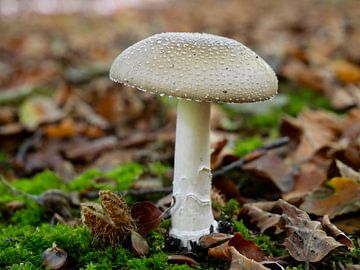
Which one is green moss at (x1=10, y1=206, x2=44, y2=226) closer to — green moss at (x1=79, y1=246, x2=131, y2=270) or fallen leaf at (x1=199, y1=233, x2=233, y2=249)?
green moss at (x1=79, y1=246, x2=131, y2=270)

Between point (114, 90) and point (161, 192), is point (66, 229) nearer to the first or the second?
point (161, 192)

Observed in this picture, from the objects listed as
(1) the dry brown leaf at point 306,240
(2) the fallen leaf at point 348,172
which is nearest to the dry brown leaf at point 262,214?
(1) the dry brown leaf at point 306,240

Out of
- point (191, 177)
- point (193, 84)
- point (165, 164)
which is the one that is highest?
point (193, 84)

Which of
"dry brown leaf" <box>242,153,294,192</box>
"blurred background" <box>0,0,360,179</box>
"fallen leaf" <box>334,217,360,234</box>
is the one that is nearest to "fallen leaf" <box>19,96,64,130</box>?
"blurred background" <box>0,0,360,179</box>

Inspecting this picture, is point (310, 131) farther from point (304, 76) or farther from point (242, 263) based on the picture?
point (242, 263)

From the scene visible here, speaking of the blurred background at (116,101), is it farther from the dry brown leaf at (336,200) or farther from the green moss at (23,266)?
the green moss at (23,266)

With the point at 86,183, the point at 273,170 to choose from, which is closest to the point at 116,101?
the point at 86,183
